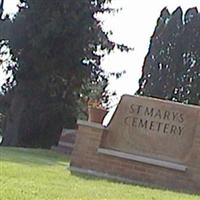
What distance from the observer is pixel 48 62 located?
21.4 meters

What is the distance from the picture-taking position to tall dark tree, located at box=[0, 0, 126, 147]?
2095 cm

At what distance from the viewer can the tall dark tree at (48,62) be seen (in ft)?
68.7

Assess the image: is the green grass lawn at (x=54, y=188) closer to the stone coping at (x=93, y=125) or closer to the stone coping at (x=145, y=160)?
the stone coping at (x=145, y=160)

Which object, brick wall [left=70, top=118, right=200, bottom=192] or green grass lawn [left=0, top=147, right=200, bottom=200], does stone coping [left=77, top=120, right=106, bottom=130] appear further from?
green grass lawn [left=0, top=147, right=200, bottom=200]

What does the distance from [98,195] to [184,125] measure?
163 inches

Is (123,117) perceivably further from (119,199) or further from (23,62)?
(23,62)

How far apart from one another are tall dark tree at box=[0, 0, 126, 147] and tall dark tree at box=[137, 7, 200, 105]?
237 centimetres

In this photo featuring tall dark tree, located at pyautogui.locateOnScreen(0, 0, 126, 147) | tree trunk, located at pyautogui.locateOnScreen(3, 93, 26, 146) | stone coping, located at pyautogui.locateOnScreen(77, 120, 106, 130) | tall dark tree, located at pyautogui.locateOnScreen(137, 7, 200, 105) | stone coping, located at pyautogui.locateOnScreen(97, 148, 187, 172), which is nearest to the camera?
stone coping, located at pyautogui.locateOnScreen(97, 148, 187, 172)

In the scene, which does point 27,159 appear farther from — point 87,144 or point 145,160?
point 145,160

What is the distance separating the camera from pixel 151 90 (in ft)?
79.6

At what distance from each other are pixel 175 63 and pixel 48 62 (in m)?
5.45

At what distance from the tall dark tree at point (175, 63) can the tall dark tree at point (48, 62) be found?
7.76ft

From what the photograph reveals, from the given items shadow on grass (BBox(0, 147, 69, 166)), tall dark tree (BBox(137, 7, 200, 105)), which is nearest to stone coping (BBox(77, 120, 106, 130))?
shadow on grass (BBox(0, 147, 69, 166))

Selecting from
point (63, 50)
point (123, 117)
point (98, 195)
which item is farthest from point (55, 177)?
point (63, 50)
